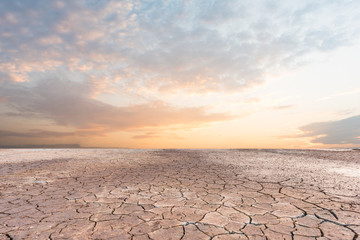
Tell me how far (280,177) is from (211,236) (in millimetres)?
3212

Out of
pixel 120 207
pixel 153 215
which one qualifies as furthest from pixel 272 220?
pixel 120 207

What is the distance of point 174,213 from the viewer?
2686 millimetres

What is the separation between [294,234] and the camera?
7.13ft

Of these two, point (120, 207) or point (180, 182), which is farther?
point (180, 182)

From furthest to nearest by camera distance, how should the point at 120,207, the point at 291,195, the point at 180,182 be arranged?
the point at 180,182 < the point at 291,195 < the point at 120,207

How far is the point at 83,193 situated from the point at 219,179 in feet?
8.29

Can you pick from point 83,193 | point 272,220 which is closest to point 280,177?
point 272,220

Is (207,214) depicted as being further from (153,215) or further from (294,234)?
(294,234)

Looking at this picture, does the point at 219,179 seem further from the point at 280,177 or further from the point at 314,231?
the point at 314,231

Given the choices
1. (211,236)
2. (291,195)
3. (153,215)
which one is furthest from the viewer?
(291,195)

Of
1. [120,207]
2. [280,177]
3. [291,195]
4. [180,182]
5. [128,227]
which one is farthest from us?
[280,177]

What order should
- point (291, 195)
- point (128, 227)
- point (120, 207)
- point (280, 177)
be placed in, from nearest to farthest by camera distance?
1. point (128, 227)
2. point (120, 207)
3. point (291, 195)
4. point (280, 177)

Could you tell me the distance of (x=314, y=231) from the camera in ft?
7.30

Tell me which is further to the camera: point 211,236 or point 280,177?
point 280,177
